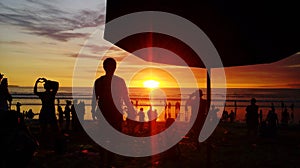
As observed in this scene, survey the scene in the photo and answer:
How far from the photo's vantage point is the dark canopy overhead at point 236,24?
14.3 ft

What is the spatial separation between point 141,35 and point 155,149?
21.2 ft

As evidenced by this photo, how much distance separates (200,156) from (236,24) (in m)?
6.23

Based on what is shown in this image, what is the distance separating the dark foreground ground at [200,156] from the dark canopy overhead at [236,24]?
266cm

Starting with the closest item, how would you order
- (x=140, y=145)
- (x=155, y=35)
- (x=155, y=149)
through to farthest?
(x=155, y=35) → (x=155, y=149) → (x=140, y=145)

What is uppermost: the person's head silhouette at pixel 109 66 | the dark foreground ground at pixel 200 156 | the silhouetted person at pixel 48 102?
the person's head silhouette at pixel 109 66

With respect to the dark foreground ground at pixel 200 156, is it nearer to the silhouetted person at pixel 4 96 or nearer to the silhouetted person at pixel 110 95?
the silhouetted person at pixel 4 96

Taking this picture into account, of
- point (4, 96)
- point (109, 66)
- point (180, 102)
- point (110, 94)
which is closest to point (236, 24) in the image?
point (109, 66)

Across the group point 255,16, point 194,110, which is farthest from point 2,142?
point 194,110

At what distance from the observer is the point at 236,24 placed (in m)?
4.95

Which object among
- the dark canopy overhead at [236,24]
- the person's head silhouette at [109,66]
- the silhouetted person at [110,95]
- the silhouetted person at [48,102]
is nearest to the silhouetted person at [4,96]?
the silhouetted person at [48,102]

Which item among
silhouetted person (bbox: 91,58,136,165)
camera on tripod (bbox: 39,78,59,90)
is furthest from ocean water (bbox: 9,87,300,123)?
silhouetted person (bbox: 91,58,136,165)

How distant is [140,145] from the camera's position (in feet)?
40.1

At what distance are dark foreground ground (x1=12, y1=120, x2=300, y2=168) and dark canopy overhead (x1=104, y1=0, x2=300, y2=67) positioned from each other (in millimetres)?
2662

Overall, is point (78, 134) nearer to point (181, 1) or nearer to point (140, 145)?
point (140, 145)
